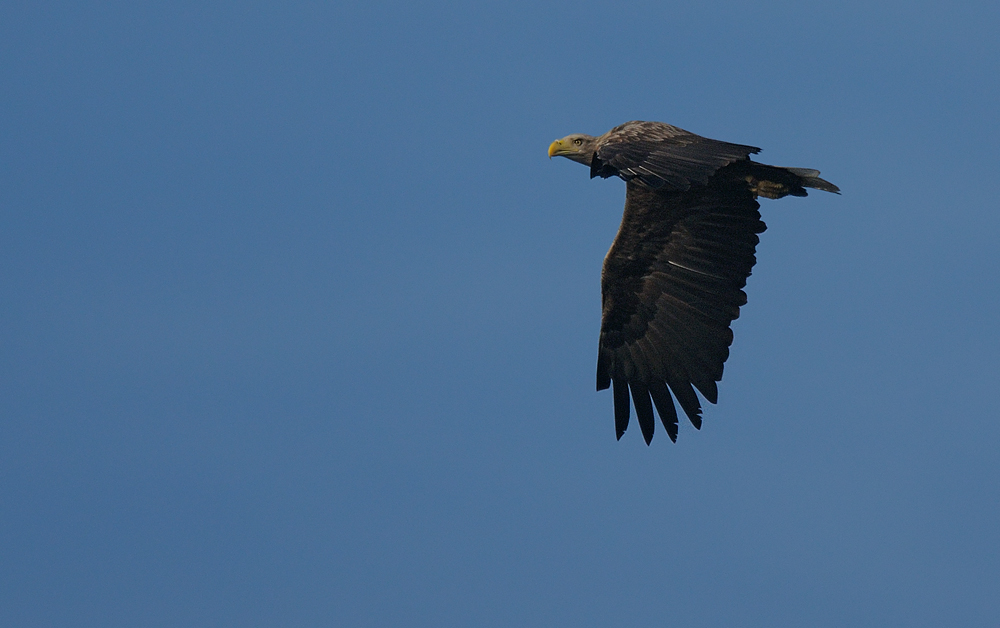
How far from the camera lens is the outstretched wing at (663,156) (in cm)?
1328

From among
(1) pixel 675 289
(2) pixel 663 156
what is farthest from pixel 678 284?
(2) pixel 663 156

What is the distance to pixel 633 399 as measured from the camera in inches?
663

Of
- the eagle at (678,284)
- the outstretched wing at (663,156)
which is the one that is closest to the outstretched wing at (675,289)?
the eagle at (678,284)

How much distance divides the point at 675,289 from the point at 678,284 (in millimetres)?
75

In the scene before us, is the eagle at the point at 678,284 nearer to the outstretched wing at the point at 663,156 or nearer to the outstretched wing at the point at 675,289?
the outstretched wing at the point at 675,289

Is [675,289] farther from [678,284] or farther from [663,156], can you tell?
[663,156]

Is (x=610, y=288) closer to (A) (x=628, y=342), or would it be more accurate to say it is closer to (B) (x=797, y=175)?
(A) (x=628, y=342)

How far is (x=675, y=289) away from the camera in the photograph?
16875mm

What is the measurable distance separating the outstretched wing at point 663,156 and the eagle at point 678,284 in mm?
1134

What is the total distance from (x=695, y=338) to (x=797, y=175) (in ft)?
7.65

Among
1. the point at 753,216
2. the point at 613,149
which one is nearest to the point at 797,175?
the point at 753,216

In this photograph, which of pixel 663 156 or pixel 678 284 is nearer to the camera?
pixel 663 156

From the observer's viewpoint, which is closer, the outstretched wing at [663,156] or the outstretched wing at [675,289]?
the outstretched wing at [663,156]

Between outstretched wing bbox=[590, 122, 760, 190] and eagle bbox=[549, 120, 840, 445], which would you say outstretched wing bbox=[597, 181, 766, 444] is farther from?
outstretched wing bbox=[590, 122, 760, 190]
